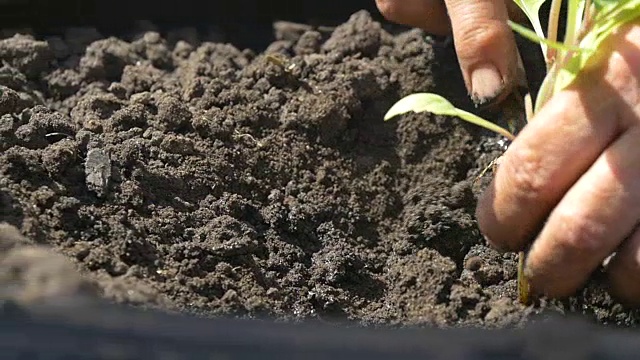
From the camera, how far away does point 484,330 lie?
64 centimetres

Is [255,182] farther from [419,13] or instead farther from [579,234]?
[579,234]

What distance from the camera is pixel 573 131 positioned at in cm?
85

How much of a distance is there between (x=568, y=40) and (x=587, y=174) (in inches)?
7.3

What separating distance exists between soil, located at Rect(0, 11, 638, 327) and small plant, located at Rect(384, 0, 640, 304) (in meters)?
0.20

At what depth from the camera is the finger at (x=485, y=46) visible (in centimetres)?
106

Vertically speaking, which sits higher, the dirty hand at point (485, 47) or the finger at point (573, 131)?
the dirty hand at point (485, 47)

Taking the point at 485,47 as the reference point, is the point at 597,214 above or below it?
below

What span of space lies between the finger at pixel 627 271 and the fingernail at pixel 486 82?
0.95ft

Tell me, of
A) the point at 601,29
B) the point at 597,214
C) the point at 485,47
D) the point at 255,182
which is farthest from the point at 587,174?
the point at 255,182

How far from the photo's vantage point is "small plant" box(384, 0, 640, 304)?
87cm

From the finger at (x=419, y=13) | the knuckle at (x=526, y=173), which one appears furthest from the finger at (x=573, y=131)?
the finger at (x=419, y=13)

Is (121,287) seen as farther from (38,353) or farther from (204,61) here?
(204,61)

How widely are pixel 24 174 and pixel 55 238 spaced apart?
126 millimetres

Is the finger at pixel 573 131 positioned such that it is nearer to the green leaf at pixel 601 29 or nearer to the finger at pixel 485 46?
the green leaf at pixel 601 29
